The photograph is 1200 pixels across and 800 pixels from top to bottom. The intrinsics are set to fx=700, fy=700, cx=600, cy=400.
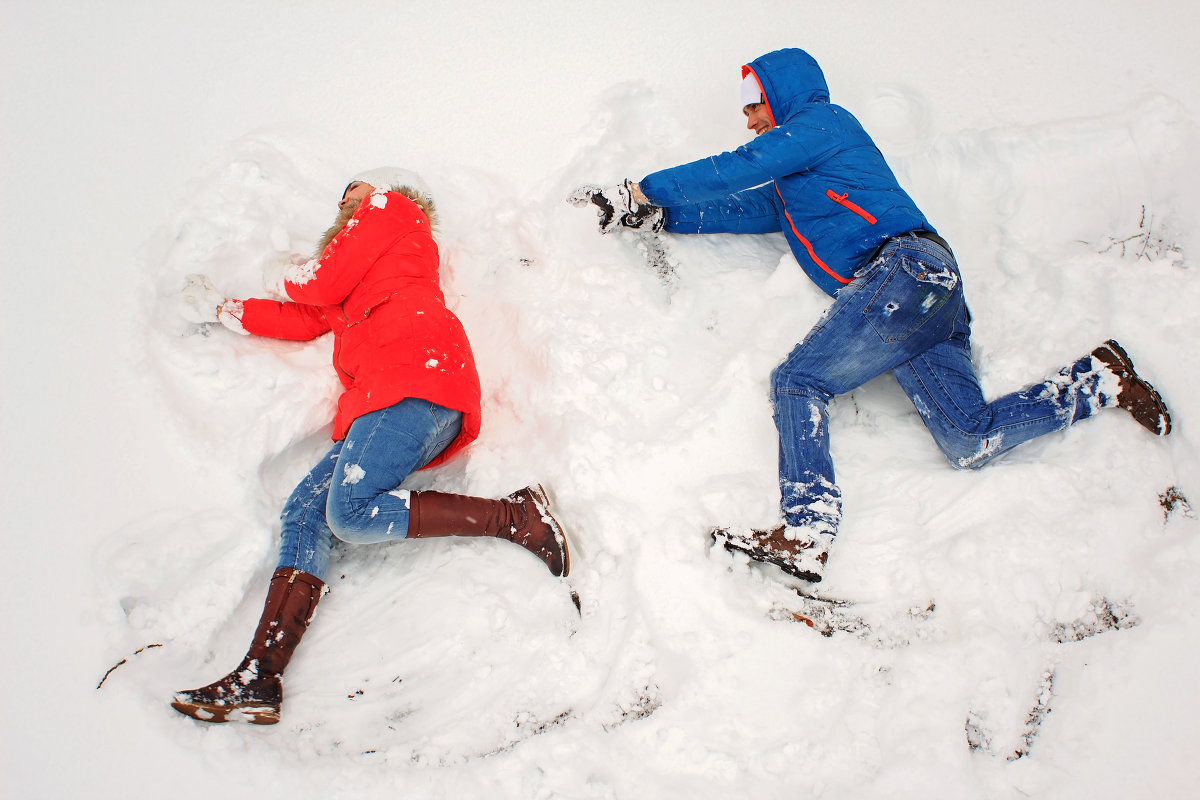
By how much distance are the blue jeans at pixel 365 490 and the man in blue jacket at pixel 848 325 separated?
96 cm

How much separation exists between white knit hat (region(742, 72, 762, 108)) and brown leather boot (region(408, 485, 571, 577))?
5.54ft

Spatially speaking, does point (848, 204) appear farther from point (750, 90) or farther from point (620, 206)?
point (620, 206)

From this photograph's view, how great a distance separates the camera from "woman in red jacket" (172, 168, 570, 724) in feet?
6.69

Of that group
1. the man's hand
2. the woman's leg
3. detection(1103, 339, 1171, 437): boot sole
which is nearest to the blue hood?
the man's hand

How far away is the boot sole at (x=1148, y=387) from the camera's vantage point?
2098mm

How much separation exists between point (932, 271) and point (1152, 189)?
114 cm

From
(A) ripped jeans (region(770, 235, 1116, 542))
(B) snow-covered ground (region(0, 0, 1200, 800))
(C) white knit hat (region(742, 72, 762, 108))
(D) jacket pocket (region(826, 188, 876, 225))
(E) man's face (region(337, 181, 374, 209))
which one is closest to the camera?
(B) snow-covered ground (region(0, 0, 1200, 800))

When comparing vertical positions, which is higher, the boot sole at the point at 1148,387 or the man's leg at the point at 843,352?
the man's leg at the point at 843,352

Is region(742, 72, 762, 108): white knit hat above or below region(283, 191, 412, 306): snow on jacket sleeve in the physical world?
above

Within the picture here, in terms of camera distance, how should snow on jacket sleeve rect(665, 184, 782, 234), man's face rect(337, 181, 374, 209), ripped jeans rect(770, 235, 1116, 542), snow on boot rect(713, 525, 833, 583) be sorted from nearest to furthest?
snow on boot rect(713, 525, 833, 583) < ripped jeans rect(770, 235, 1116, 542) < man's face rect(337, 181, 374, 209) < snow on jacket sleeve rect(665, 184, 782, 234)

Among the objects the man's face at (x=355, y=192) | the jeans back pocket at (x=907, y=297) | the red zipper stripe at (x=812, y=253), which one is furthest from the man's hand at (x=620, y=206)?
the jeans back pocket at (x=907, y=297)

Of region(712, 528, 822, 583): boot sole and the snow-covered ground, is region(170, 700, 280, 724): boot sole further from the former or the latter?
region(712, 528, 822, 583): boot sole

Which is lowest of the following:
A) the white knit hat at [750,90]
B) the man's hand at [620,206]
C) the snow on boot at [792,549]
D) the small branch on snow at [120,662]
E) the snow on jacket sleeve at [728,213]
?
the snow on boot at [792,549]

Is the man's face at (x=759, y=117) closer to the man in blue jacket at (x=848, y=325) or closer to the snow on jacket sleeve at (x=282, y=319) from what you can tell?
the man in blue jacket at (x=848, y=325)
